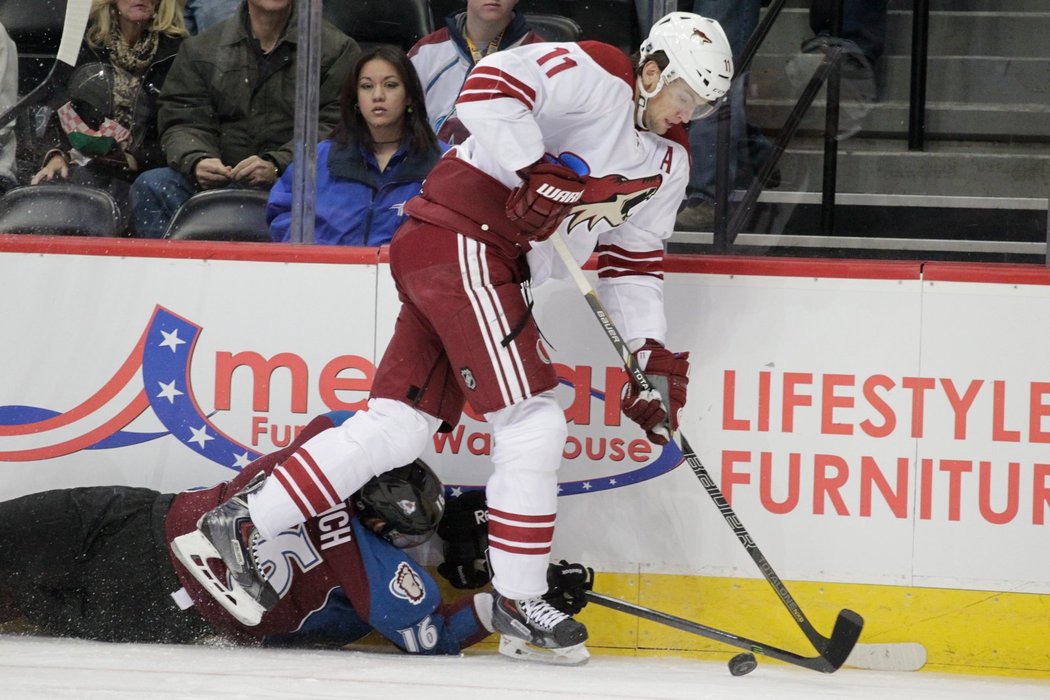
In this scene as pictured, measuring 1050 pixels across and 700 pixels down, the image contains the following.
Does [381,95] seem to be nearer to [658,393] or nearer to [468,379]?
[468,379]

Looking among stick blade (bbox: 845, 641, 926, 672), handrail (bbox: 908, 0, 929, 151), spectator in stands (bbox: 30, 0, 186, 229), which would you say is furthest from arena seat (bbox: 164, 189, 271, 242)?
stick blade (bbox: 845, 641, 926, 672)

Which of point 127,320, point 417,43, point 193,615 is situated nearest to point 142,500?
point 193,615

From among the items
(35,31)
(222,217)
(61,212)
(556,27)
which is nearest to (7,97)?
(35,31)

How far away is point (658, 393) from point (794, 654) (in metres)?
0.64

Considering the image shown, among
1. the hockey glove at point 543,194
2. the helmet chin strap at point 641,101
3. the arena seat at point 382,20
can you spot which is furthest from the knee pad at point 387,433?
the arena seat at point 382,20

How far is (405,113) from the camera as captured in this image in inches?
124

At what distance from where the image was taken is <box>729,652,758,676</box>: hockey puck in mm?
2664

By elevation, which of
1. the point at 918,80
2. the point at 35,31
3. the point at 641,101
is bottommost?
the point at 641,101

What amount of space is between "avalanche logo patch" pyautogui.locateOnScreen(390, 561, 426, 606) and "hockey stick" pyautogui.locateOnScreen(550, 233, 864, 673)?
611mm

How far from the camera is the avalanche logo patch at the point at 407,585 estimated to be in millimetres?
2701

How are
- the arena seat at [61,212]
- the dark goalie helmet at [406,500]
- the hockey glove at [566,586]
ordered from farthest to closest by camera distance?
1. the arena seat at [61,212]
2. the hockey glove at [566,586]
3. the dark goalie helmet at [406,500]

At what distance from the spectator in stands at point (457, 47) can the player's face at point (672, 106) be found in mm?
497

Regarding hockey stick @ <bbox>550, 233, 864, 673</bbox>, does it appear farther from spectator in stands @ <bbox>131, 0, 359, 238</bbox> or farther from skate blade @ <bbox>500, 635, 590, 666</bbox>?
spectator in stands @ <bbox>131, 0, 359, 238</bbox>

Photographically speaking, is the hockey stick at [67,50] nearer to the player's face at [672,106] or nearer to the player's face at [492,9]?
the player's face at [492,9]
